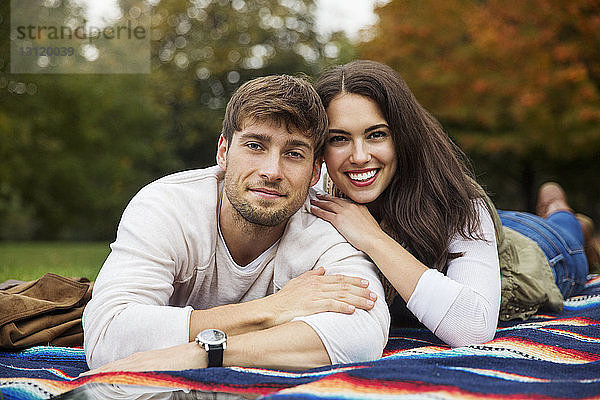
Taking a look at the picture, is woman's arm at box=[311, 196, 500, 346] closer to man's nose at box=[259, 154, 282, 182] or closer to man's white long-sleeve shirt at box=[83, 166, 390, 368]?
man's white long-sleeve shirt at box=[83, 166, 390, 368]

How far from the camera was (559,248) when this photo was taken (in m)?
4.16

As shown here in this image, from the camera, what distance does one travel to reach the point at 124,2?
56.8 ft

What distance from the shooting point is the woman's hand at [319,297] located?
2373 millimetres

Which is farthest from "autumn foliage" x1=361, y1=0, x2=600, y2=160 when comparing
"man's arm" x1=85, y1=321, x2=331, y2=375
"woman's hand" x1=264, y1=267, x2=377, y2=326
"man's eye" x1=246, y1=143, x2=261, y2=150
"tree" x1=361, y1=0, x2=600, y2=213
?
"man's arm" x1=85, y1=321, x2=331, y2=375

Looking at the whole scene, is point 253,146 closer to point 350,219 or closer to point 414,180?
point 350,219

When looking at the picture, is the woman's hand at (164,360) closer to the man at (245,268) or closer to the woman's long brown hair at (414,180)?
the man at (245,268)

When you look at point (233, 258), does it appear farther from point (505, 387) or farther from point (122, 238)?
point (505, 387)

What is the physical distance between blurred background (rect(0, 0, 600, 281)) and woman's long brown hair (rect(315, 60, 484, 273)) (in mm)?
3724

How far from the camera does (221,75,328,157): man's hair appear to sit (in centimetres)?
258


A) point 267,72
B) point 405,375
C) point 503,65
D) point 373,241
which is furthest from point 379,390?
point 267,72

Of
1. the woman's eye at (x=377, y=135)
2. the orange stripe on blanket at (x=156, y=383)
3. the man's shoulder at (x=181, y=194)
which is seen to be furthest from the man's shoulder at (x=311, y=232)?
the orange stripe on blanket at (x=156, y=383)

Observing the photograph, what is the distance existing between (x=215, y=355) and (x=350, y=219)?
103 centimetres

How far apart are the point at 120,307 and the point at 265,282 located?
716 mm

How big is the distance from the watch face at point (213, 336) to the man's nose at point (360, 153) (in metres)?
1.10
